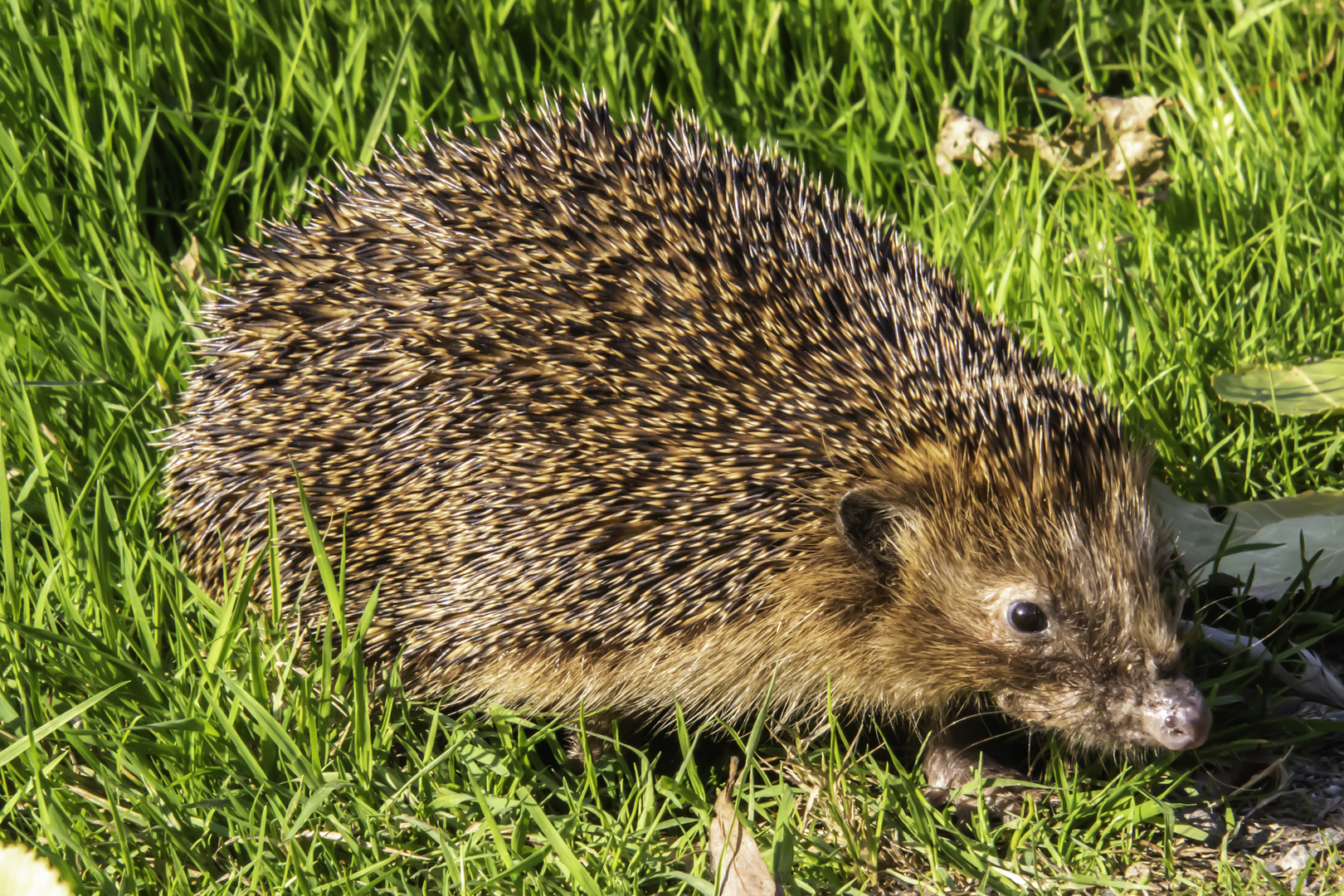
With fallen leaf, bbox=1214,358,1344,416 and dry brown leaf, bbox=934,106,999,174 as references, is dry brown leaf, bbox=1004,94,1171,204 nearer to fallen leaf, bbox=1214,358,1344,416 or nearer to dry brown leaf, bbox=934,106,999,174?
dry brown leaf, bbox=934,106,999,174

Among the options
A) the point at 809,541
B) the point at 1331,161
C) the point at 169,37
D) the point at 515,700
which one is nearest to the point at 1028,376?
the point at 809,541

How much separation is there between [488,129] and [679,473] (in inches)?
114

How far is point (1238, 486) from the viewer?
5.00 metres

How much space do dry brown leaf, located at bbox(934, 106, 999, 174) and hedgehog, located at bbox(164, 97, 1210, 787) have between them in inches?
79.9

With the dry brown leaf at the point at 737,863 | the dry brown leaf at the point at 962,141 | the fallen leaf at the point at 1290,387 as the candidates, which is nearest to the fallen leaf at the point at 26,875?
the dry brown leaf at the point at 737,863

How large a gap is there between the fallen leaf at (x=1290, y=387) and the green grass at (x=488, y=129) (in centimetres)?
12

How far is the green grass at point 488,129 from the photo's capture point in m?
3.78

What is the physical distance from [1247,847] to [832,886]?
1279 mm

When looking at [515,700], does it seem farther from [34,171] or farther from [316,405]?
[34,171]

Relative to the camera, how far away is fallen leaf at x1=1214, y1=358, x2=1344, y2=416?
4.81 m

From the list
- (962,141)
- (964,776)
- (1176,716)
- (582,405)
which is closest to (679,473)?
(582,405)

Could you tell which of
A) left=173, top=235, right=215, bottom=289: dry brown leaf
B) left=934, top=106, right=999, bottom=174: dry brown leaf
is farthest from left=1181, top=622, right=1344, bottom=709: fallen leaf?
left=173, top=235, right=215, bottom=289: dry brown leaf

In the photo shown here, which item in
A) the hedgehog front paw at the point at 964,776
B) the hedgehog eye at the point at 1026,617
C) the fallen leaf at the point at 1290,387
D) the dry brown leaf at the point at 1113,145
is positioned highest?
the dry brown leaf at the point at 1113,145

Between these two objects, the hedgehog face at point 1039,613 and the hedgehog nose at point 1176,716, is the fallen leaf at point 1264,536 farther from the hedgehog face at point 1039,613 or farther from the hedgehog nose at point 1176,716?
the hedgehog nose at point 1176,716
